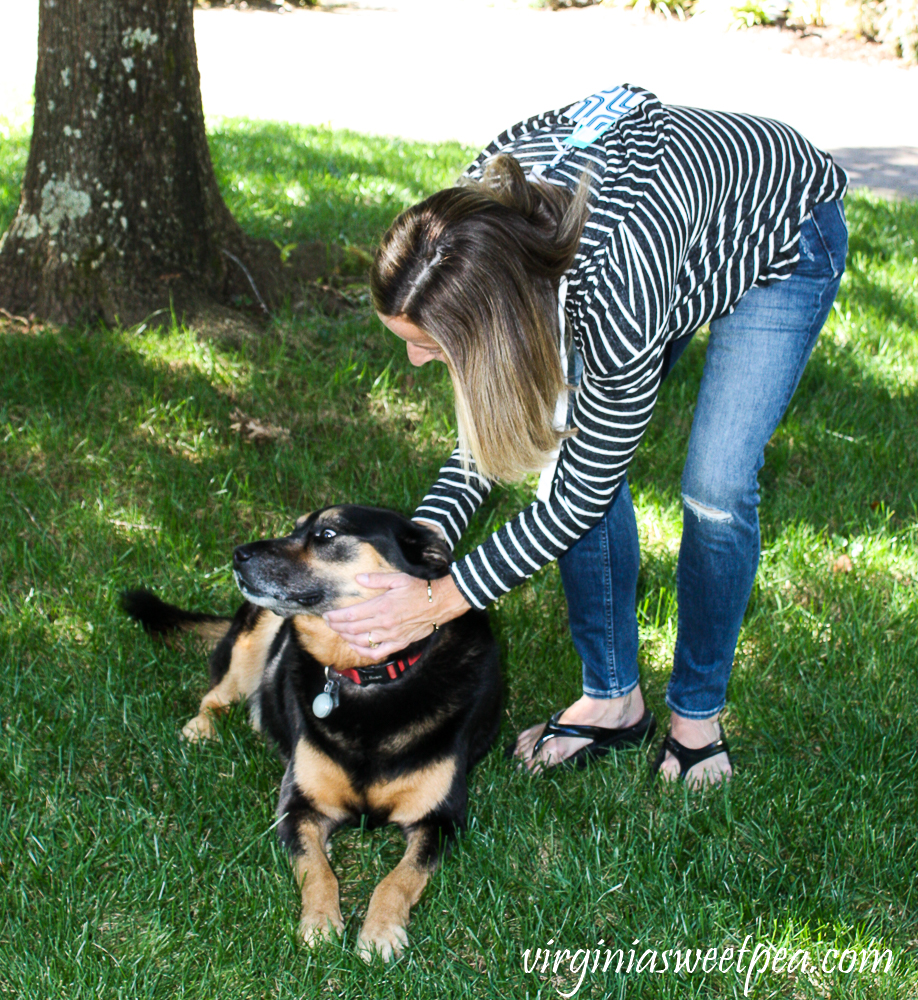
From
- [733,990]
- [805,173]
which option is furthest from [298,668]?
[805,173]

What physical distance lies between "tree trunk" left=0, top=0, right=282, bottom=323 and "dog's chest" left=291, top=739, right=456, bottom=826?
9.60ft

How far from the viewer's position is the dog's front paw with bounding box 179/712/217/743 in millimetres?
2939

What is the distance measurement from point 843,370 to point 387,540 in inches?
133

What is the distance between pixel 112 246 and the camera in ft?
15.3

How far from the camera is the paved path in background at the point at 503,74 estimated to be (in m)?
11.4

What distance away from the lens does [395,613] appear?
8.18ft

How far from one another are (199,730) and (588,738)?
1.21 metres

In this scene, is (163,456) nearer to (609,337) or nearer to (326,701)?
(326,701)

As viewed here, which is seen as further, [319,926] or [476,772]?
[476,772]

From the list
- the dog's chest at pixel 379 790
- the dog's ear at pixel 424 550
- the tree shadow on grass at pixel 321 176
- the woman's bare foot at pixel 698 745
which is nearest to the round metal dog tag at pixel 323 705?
the dog's chest at pixel 379 790

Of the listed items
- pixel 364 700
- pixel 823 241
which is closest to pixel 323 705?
pixel 364 700

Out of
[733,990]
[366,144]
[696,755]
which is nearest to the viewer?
[733,990]

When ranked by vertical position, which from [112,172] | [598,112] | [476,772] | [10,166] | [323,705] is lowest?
[476,772]

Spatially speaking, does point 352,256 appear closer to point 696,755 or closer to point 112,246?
point 112,246
